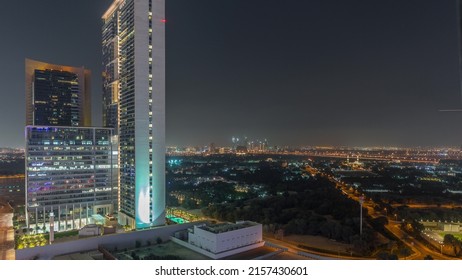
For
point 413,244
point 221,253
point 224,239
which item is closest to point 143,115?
point 224,239

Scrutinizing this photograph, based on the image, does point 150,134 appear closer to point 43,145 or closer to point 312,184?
point 43,145

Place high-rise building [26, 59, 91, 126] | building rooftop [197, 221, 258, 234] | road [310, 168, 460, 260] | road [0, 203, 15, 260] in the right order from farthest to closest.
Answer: high-rise building [26, 59, 91, 126]
road [0, 203, 15, 260]
road [310, 168, 460, 260]
building rooftop [197, 221, 258, 234]

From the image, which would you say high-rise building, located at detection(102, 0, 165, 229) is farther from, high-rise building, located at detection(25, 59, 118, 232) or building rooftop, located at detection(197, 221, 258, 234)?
building rooftop, located at detection(197, 221, 258, 234)

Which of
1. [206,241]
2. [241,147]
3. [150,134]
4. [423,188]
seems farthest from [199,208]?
[241,147]

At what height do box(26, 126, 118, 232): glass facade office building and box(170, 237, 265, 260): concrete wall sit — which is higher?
box(26, 126, 118, 232): glass facade office building

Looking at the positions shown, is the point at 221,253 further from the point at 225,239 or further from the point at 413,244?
the point at 413,244

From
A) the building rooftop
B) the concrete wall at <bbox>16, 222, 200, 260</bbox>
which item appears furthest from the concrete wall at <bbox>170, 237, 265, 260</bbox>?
the concrete wall at <bbox>16, 222, 200, 260</bbox>

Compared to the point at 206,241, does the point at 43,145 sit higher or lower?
higher
